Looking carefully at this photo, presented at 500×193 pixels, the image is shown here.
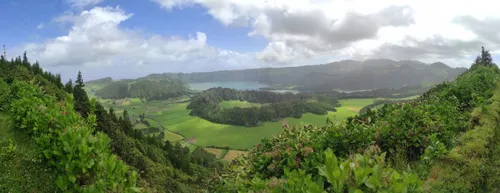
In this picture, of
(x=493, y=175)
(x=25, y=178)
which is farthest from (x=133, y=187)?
(x=493, y=175)

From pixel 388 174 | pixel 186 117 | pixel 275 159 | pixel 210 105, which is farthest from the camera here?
pixel 210 105

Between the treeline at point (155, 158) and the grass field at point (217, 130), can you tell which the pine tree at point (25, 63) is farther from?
the grass field at point (217, 130)

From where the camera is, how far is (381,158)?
12.2 feet

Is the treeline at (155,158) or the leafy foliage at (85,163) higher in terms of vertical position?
the leafy foliage at (85,163)

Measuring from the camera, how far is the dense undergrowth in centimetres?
310

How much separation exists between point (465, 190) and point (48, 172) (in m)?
8.86

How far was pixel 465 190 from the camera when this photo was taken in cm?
425

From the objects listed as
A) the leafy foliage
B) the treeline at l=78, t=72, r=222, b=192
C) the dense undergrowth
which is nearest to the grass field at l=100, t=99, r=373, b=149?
the treeline at l=78, t=72, r=222, b=192

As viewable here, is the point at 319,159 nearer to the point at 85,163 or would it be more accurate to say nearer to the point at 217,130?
the point at 85,163

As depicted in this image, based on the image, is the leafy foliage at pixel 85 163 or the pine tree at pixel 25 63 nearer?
the leafy foliage at pixel 85 163

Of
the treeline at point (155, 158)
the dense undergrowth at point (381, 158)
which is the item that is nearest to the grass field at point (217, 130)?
the treeline at point (155, 158)

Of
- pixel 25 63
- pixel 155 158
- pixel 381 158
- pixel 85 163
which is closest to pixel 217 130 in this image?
pixel 155 158

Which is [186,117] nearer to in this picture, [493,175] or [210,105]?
[210,105]

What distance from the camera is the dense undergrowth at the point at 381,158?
3.10 meters
